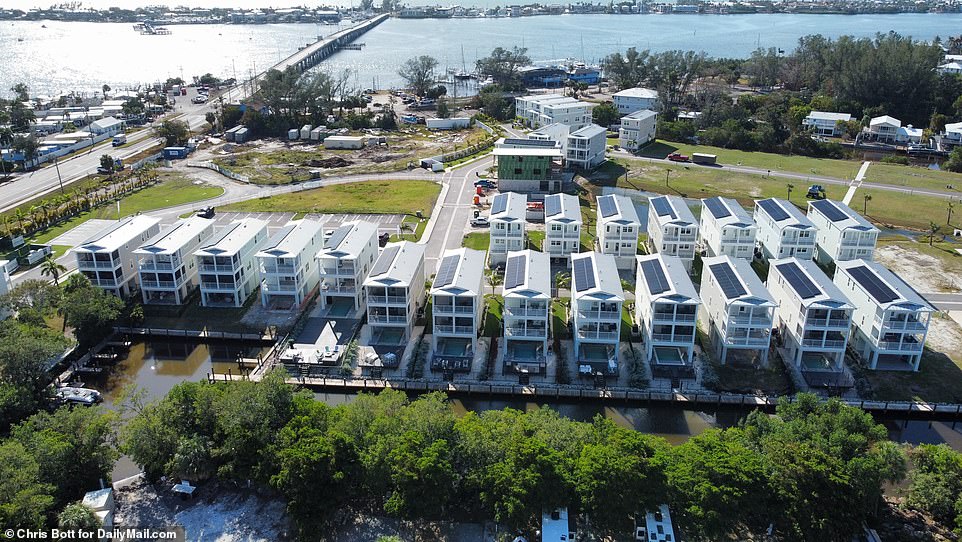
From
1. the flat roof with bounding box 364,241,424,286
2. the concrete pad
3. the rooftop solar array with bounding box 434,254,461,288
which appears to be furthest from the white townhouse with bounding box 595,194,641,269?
the concrete pad

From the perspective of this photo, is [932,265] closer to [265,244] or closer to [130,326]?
[265,244]

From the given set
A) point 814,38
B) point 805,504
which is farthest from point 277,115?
point 814,38

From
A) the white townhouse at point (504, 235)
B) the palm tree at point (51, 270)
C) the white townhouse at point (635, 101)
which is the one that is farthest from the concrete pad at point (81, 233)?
the white townhouse at point (635, 101)

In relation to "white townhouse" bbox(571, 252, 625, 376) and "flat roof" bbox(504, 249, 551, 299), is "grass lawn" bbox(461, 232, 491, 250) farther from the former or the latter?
"white townhouse" bbox(571, 252, 625, 376)

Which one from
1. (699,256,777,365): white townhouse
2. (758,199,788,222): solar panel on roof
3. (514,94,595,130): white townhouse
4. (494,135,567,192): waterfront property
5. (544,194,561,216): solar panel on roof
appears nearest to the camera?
(699,256,777,365): white townhouse

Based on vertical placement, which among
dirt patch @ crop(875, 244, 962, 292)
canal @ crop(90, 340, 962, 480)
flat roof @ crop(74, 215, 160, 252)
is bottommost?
canal @ crop(90, 340, 962, 480)

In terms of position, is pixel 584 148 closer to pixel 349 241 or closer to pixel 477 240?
pixel 477 240
